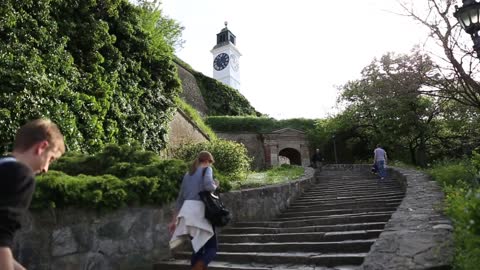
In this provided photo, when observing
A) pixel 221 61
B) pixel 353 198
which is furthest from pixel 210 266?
pixel 221 61

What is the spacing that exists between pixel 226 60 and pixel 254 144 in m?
32.7

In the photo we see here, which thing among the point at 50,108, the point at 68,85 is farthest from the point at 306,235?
the point at 68,85

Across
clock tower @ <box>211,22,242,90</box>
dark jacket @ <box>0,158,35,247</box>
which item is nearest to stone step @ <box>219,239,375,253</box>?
dark jacket @ <box>0,158,35,247</box>

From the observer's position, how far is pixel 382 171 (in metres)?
13.9

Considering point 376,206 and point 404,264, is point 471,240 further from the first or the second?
point 376,206

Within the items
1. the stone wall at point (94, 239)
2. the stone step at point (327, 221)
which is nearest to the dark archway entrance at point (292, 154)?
the stone step at point (327, 221)

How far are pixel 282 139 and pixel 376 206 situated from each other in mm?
21332

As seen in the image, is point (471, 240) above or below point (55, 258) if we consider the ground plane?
above

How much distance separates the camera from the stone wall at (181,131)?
14840 mm

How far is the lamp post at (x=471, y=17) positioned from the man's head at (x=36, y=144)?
6364 millimetres

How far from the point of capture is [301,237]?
599 centimetres

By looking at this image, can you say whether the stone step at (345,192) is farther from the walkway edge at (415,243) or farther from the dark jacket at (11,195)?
the dark jacket at (11,195)

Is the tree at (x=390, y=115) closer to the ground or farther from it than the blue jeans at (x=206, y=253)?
farther from it

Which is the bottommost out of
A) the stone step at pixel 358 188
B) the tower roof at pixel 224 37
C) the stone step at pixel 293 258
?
the stone step at pixel 293 258
